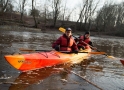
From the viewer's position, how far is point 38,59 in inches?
289

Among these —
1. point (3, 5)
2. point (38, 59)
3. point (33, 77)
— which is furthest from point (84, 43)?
point (3, 5)

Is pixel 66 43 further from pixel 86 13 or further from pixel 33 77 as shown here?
pixel 86 13

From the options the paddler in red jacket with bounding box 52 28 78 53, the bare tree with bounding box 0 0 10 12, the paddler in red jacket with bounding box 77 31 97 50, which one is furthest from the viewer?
the bare tree with bounding box 0 0 10 12

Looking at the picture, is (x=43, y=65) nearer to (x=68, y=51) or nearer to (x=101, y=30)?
(x=68, y=51)

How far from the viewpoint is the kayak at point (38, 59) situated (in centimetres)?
648

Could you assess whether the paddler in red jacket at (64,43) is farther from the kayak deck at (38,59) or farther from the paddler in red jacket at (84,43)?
the paddler in red jacket at (84,43)

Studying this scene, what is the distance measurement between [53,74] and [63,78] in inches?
21.0

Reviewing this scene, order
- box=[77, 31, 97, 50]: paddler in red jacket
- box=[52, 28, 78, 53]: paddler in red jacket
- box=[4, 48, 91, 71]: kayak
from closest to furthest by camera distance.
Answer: box=[4, 48, 91, 71]: kayak
box=[52, 28, 78, 53]: paddler in red jacket
box=[77, 31, 97, 50]: paddler in red jacket

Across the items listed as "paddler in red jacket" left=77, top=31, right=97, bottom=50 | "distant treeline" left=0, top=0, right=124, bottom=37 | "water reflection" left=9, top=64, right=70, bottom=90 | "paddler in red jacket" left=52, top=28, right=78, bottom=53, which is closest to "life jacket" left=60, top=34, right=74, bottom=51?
"paddler in red jacket" left=52, top=28, right=78, bottom=53

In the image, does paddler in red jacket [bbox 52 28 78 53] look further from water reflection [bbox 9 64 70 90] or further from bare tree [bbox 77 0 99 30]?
bare tree [bbox 77 0 99 30]

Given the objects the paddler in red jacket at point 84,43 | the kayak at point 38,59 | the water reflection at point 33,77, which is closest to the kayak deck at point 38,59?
the kayak at point 38,59

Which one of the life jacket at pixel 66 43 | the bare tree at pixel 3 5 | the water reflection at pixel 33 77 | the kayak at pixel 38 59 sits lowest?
the water reflection at pixel 33 77

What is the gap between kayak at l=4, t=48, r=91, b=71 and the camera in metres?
6.48

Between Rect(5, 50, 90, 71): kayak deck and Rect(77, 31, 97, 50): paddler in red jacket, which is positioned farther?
Rect(77, 31, 97, 50): paddler in red jacket
